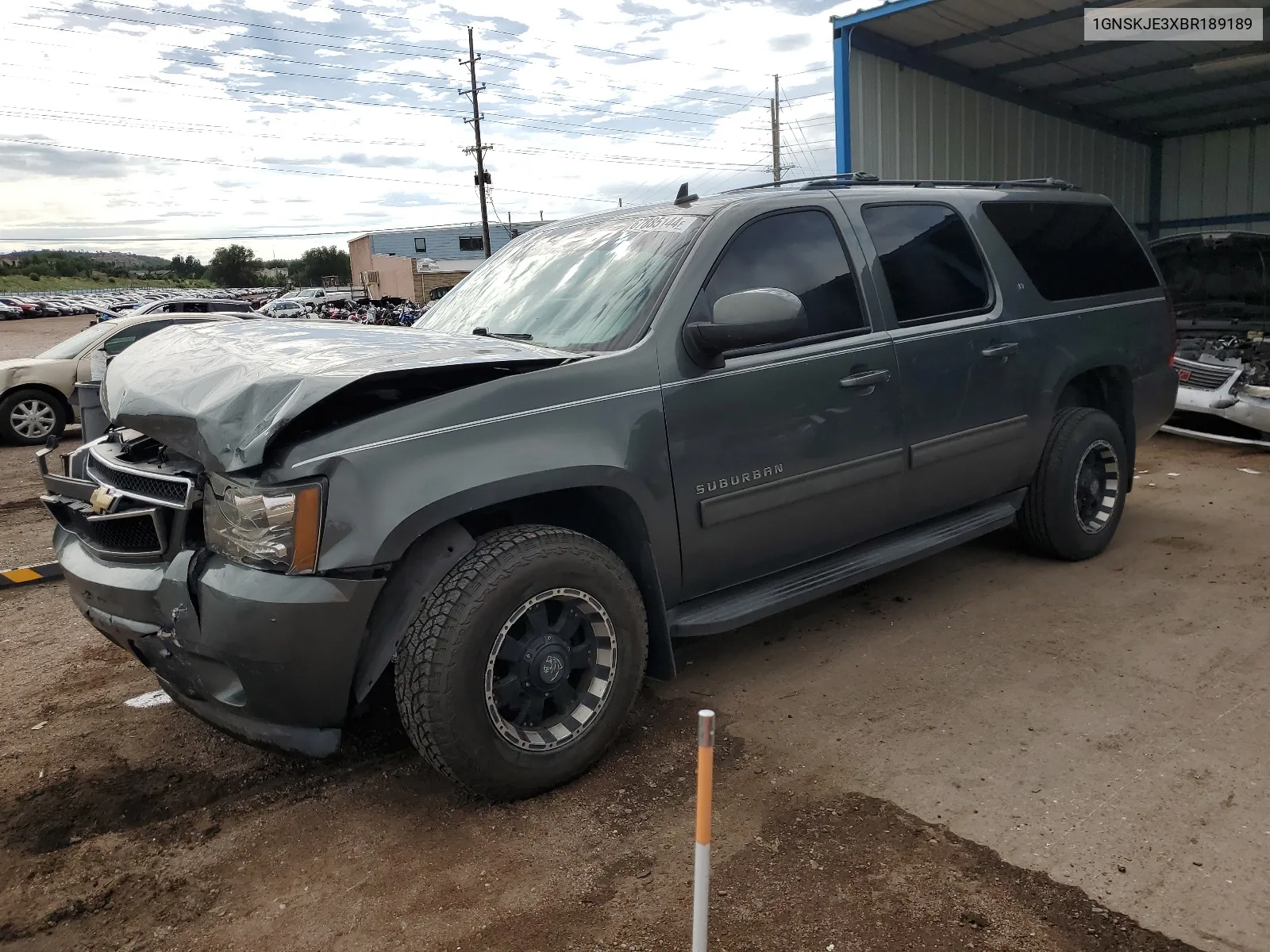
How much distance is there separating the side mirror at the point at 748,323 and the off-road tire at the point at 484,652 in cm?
81

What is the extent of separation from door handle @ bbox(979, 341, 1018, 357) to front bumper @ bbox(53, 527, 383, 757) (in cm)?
303

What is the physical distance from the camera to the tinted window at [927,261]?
414 centimetres

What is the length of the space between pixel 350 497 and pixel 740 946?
153 centimetres

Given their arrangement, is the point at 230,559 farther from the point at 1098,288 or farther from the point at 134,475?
the point at 1098,288

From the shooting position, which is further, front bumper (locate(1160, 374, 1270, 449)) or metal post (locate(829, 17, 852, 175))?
metal post (locate(829, 17, 852, 175))

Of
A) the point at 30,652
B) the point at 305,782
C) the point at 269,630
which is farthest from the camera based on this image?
the point at 30,652

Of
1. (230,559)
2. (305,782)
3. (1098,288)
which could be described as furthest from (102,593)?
(1098,288)

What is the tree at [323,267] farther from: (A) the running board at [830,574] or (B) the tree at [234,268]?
(A) the running board at [830,574]

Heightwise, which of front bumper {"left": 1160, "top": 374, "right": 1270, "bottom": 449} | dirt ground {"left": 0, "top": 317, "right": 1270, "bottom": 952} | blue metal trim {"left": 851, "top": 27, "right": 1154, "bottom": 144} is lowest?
dirt ground {"left": 0, "top": 317, "right": 1270, "bottom": 952}

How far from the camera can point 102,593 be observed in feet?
9.74

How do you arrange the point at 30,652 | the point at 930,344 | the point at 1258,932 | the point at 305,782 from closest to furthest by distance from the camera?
the point at 1258,932
the point at 305,782
the point at 930,344
the point at 30,652

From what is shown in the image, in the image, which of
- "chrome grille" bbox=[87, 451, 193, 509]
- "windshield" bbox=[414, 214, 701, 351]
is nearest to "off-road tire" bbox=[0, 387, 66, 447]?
"windshield" bbox=[414, 214, 701, 351]

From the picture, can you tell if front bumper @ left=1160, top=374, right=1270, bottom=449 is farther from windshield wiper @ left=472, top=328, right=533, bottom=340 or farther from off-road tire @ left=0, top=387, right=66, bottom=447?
off-road tire @ left=0, top=387, right=66, bottom=447

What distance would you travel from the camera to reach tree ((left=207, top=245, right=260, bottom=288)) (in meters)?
113
